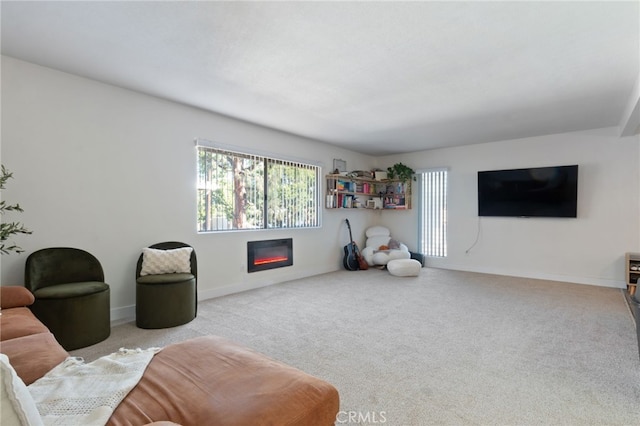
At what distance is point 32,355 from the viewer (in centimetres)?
159

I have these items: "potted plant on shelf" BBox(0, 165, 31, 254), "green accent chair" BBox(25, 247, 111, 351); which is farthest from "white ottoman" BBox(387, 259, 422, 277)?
"potted plant on shelf" BBox(0, 165, 31, 254)

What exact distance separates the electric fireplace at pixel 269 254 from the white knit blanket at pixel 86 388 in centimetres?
327

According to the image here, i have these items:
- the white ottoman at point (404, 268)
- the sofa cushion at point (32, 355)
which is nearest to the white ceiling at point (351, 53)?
the sofa cushion at point (32, 355)

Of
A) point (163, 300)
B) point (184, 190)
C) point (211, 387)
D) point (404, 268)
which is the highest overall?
point (184, 190)

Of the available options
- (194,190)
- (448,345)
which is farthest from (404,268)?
(194,190)

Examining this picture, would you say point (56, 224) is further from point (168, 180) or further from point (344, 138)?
point (344, 138)

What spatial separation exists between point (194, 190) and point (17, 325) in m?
2.42

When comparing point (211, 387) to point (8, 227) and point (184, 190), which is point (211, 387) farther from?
point (184, 190)

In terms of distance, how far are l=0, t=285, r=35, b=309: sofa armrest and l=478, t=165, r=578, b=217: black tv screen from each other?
652cm

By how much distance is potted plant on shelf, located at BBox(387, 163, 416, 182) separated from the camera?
272 inches

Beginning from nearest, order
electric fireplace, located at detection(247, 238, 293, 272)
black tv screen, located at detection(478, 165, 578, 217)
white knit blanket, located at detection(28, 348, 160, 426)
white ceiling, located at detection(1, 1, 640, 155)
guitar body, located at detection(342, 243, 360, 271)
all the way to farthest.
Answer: white knit blanket, located at detection(28, 348, 160, 426), white ceiling, located at detection(1, 1, 640, 155), electric fireplace, located at detection(247, 238, 293, 272), black tv screen, located at detection(478, 165, 578, 217), guitar body, located at detection(342, 243, 360, 271)

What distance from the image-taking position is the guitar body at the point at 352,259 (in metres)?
6.39

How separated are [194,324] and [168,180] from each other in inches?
69.4

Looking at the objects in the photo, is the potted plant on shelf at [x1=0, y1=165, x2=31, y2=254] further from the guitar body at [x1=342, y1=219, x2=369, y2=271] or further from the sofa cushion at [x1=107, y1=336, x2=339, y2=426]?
the guitar body at [x1=342, y1=219, x2=369, y2=271]
